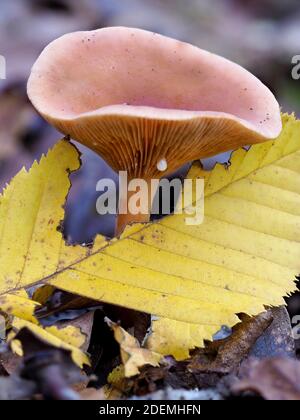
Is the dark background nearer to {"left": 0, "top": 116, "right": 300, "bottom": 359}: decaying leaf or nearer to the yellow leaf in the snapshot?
{"left": 0, "top": 116, "right": 300, "bottom": 359}: decaying leaf

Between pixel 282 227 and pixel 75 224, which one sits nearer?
pixel 282 227

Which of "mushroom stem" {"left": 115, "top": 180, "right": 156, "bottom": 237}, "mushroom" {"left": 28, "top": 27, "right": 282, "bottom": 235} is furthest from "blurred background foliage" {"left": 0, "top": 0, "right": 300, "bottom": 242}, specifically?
"mushroom" {"left": 28, "top": 27, "right": 282, "bottom": 235}

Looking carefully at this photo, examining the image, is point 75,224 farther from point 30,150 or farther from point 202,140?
point 202,140

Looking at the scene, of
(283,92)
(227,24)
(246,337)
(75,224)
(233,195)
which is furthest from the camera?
(227,24)

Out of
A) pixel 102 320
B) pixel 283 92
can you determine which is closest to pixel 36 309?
pixel 102 320

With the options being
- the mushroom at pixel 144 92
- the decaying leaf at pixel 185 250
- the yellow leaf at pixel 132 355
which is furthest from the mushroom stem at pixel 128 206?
the yellow leaf at pixel 132 355

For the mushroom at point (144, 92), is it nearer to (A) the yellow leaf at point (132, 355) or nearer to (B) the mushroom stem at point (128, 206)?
(B) the mushroom stem at point (128, 206)
